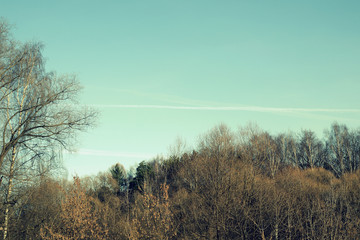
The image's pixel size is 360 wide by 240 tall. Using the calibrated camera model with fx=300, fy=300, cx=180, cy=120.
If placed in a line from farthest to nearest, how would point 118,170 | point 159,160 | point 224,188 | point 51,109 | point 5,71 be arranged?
point 118,170 < point 159,160 < point 224,188 < point 51,109 < point 5,71

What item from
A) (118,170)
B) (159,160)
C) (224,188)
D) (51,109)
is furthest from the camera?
(118,170)

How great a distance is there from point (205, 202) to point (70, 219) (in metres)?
9.22

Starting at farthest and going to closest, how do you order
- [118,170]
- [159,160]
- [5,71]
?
[118,170] → [159,160] → [5,71]

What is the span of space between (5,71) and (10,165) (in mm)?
4503

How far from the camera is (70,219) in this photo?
37.1 ft

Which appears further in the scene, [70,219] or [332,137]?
[332,137]

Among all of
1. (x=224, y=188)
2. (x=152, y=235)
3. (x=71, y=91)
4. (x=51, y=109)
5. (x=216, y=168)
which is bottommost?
(x=152, y=235)

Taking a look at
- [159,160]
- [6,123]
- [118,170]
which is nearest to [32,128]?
[6,123]

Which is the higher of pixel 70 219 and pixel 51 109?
pixel 51 109

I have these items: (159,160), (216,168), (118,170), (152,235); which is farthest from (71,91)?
(118,170)

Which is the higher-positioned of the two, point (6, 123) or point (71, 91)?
point (71, 91)

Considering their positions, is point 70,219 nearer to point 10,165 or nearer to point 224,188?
point 10,165

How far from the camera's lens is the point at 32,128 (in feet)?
44.9

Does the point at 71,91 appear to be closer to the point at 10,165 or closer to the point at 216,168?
the point at 10,165
